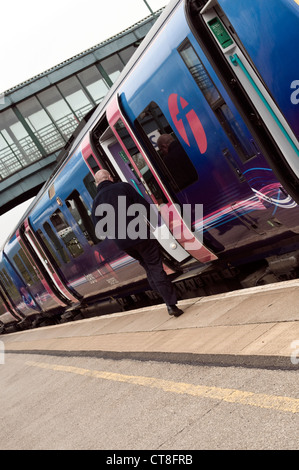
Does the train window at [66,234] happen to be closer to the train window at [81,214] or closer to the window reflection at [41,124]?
the train window at [81,214]

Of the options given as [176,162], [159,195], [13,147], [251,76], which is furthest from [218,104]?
[13,147]

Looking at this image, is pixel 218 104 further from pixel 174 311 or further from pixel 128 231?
pixel 174 311

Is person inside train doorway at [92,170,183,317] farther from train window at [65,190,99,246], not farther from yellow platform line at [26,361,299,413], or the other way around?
train window at [65,190,99,246]

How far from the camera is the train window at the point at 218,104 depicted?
5.36 meters

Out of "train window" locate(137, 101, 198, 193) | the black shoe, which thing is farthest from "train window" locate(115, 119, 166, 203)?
the black shoe

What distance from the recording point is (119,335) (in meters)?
7.77

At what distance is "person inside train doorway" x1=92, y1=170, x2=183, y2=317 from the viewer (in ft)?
22.2

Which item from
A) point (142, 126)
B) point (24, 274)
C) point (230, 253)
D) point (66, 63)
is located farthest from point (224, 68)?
point (66, 63)

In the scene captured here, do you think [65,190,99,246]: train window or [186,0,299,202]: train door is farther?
[65,190,99,246]: train window

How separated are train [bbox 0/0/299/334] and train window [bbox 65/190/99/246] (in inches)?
2.0

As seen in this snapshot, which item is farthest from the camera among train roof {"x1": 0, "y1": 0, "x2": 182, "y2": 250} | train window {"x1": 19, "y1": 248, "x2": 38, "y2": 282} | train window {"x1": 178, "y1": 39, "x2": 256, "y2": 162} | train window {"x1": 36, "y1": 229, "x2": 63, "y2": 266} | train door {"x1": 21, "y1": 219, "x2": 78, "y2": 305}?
train window {"x1": 19, "y1": 248, "x2": 38, "y2": 282}

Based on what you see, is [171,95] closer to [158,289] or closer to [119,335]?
[158,289]

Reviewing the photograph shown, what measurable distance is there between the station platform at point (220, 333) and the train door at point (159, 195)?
73cm

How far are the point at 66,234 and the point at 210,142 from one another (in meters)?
6.54
